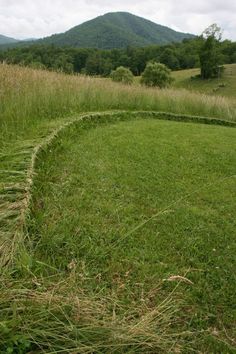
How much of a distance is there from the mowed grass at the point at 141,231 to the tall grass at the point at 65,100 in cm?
81

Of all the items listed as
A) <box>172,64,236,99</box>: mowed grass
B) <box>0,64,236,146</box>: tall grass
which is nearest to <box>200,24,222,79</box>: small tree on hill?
<box>172,64,236,99</box>: mowed grass

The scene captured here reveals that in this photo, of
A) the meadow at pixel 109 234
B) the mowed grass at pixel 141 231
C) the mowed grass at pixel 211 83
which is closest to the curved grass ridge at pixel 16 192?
the meadow at pixel 109 234

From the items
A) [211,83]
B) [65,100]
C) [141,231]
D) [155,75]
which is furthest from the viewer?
[211,83]

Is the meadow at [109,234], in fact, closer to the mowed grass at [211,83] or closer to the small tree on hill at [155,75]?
the small tree on hill at [155,75]

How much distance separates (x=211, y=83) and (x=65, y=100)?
129ft

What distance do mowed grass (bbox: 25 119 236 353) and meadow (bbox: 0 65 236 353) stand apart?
0.01 m

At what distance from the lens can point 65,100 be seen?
755 centimetres

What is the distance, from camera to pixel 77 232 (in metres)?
3.13

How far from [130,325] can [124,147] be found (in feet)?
13.3

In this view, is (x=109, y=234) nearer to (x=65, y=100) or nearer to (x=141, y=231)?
(x=141, y=231)

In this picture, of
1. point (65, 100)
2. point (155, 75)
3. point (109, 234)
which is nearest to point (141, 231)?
point (109, 234)

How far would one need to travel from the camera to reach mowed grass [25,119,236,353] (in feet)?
7.81

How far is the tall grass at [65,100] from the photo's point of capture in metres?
5.71

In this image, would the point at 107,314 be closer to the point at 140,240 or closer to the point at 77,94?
the point at 140,240
